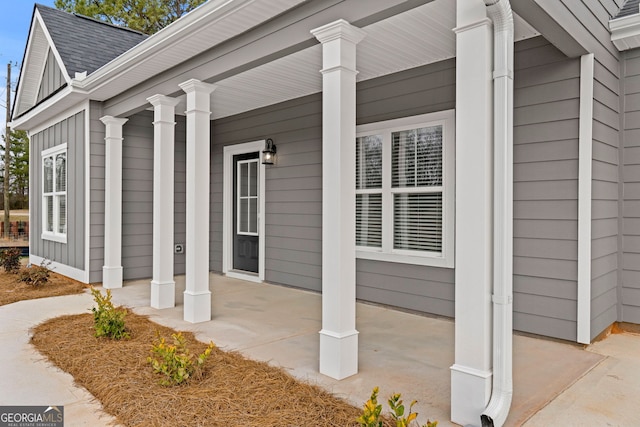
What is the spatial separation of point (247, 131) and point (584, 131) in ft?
14.4

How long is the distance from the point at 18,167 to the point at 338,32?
2029 centimetres

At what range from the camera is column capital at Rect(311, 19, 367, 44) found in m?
2.81

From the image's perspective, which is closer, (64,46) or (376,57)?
(376,57)

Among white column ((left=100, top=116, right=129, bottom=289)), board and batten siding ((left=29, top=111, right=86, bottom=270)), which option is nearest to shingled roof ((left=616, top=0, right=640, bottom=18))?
white column ((left=100, top=116, right=129, bottom=289))

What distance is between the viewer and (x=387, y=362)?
3.08 m

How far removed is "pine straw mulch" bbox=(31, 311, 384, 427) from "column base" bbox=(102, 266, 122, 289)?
2.33 meters

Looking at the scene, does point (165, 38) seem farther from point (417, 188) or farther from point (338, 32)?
point (417, 188)

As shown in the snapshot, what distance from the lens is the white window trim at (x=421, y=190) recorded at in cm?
413

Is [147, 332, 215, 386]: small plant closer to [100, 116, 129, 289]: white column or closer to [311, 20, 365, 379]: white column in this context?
[311, 20, 365, 379]: white column

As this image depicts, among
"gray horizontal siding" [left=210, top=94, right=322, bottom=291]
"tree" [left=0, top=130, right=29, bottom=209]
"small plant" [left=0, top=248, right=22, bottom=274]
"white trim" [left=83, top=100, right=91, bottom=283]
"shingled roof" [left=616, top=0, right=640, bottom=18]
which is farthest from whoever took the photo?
"tree" [left=0, top=130, right=29, bottom=209]

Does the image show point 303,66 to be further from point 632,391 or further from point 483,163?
point 632,391

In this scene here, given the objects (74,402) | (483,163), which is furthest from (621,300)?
(74,402)

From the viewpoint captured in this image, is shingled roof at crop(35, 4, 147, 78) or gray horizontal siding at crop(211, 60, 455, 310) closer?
gray horizontal siding at crop(211, 60, 455, 310)

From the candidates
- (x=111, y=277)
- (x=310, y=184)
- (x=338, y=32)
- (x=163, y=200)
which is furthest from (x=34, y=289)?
(x=338, y=32)
